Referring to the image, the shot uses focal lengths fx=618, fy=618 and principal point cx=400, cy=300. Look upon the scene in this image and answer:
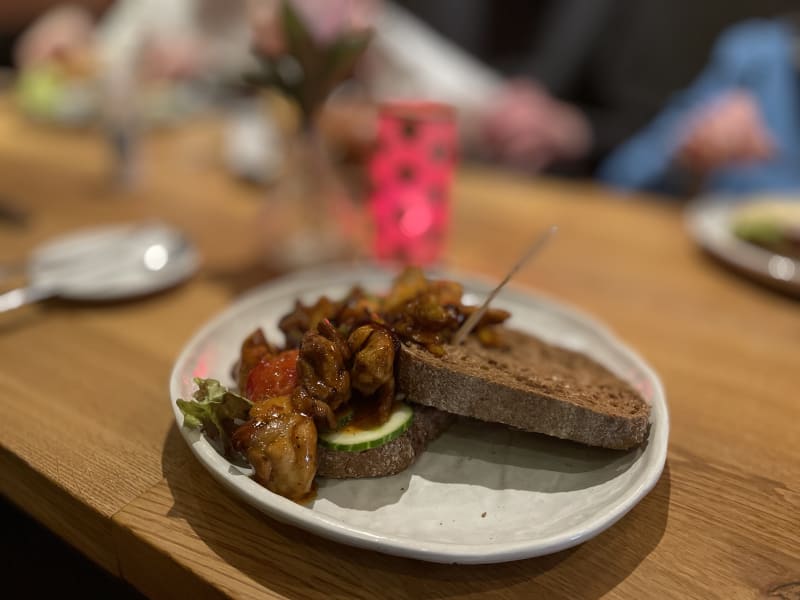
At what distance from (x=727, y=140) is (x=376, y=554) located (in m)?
2.36

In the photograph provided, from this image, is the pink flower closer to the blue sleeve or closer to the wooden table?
the wooden table

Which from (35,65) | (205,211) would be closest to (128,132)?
(205,211)

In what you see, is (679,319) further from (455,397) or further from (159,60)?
(159,60)

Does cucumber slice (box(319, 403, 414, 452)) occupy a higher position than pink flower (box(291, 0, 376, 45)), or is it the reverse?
pink flower (box(291, 0, 376, 45))

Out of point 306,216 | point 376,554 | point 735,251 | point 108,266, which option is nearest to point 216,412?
point 376,554

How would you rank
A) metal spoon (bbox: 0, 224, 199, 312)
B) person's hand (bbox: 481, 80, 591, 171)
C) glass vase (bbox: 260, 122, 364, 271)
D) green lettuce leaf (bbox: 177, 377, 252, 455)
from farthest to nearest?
person's hand (bbox: 481, 80, 591, 171) < glass vase (bbox: 260, 122, 364, 271) < metal spoon (bbox: 0, 224, 199, 312) < green lettuce leaf (bbox: 177, 377, 252, 455)

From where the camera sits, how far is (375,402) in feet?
3.07

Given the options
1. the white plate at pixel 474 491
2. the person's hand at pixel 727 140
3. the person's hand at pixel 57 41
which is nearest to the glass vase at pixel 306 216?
the white plate at pixel 474 491

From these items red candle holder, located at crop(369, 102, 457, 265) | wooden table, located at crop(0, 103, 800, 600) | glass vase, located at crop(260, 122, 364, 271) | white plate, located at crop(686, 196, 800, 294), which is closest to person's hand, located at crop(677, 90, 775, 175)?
white plate, located at crop(686, 196, 800, 294)

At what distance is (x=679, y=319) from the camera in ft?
4.92

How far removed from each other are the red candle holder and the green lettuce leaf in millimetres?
852

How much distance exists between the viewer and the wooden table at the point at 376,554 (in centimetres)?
79

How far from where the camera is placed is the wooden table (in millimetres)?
793

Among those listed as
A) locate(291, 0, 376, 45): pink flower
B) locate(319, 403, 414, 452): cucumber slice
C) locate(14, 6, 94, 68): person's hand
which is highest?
locate(291, 0, 376, 45): pink flower
